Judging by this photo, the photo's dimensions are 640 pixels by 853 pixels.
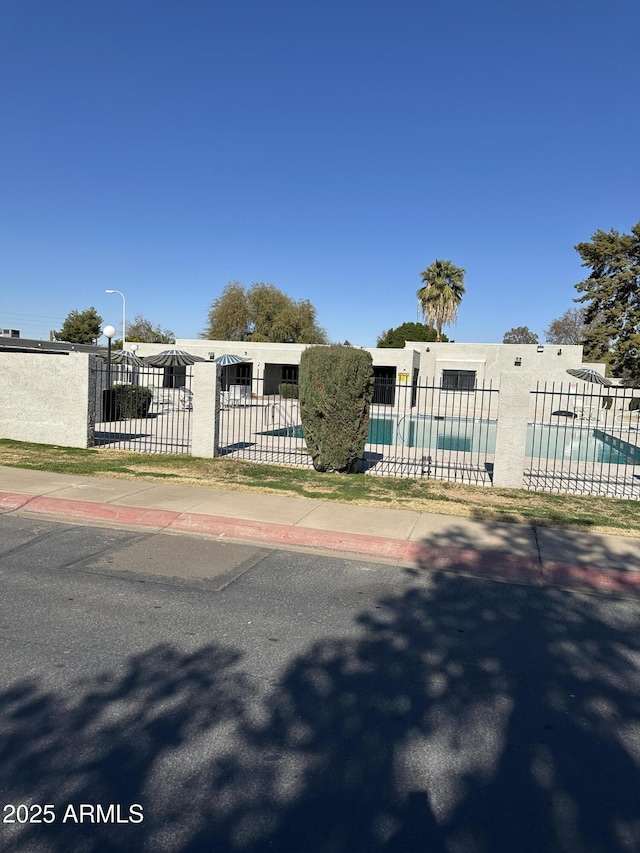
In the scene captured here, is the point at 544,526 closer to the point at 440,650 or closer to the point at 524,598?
the point at 524,598

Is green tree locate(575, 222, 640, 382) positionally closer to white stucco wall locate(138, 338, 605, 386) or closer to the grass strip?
white stucco wall locate(138, 338, 605, 386)

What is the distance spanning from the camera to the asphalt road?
2.58 meters

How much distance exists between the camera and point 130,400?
20391mm

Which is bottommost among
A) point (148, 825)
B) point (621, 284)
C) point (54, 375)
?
point (148, 825)

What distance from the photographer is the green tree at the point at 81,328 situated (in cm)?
6888

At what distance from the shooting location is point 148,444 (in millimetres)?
14781

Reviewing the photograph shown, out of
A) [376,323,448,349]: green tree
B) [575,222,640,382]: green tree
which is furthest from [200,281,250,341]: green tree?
[575,222,640,382]: green tree

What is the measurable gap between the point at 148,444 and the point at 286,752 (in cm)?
1247

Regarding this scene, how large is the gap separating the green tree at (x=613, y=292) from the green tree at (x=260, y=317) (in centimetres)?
2619

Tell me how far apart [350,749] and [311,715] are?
363 mm

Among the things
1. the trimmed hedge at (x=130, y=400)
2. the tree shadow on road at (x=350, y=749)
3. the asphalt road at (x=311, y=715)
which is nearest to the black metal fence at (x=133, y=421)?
the trimmed hedge at (x=130, y=400)

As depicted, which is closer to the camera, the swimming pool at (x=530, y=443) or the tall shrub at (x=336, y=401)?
the tall shrub at (x=336, y=401)

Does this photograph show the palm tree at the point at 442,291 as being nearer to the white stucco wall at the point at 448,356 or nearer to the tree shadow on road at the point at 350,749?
the white stucco wall at the point at 448,356

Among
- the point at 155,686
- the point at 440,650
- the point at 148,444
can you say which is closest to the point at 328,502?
the point at 440,650
